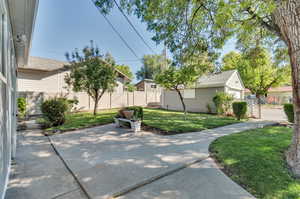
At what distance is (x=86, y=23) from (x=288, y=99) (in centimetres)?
3307

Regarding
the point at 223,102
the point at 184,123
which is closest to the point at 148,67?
the point at 223,102

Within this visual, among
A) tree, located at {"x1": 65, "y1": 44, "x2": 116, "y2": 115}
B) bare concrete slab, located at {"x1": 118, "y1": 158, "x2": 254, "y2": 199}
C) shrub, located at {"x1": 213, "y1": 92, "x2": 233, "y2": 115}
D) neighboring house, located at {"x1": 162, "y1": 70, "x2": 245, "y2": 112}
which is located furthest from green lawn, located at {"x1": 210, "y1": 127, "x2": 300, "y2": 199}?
neighboring house, located at {"x1": 162, "y1": 70, "x2": 245, "y2": 112}

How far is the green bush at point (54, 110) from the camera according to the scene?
647 centimetres

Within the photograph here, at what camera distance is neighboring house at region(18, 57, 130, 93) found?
11.6 meters

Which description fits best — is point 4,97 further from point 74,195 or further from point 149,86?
point 149,86

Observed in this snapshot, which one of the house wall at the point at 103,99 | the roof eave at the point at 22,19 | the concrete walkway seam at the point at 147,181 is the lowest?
the concrete walkway seam at the point at 147,181

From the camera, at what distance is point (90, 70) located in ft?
26.5

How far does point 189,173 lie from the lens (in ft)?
8.87

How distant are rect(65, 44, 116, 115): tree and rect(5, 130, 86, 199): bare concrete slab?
505 centimetres

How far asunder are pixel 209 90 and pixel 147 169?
11.9 meters

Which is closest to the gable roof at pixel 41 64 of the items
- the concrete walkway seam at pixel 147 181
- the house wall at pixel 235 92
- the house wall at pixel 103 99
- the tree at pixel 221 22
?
the house wall at pixel 103 99

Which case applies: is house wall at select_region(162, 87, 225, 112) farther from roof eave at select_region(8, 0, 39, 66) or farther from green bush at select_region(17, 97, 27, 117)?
green bush at select_region(17, 97, 27, 117)

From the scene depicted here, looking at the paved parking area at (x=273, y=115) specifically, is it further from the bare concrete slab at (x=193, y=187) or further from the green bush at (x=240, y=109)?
the bare concrete slab at (x=193, y=187)

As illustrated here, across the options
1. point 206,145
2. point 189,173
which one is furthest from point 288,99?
point 189,173
